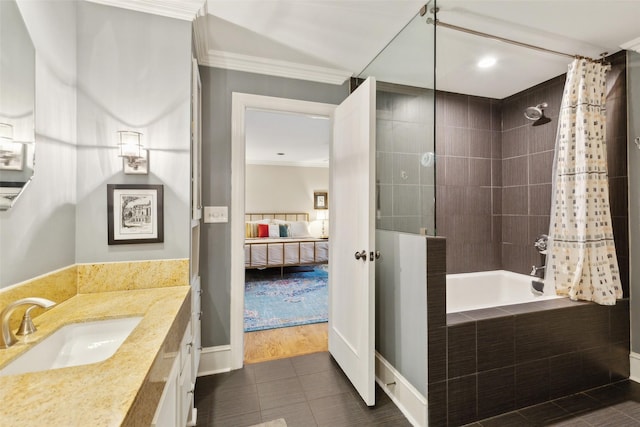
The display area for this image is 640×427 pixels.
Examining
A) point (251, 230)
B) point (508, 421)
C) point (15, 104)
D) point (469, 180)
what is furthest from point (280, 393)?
point (251, 230)

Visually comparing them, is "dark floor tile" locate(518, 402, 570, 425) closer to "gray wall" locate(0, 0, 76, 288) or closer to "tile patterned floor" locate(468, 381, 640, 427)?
"tile patterned floor" locate(468, 381, 640, 427)

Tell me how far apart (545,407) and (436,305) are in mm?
1041

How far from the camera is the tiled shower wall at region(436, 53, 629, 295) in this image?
8.79ft

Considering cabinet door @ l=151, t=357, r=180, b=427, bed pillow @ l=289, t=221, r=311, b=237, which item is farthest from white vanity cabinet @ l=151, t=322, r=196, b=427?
bed pillow @ l=289, t=221, r=311, b=237

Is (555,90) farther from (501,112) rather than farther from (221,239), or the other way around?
(221,239)

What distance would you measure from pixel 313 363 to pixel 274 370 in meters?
0.31

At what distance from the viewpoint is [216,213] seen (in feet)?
7.19

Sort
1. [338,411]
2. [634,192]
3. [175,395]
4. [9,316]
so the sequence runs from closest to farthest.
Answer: [9,316]
[175,395]
[338,411]
[634,192]

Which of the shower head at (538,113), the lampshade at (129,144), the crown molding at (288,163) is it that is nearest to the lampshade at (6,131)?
the lampshade at (129,144)

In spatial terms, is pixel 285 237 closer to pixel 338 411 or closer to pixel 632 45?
pixel 338 411

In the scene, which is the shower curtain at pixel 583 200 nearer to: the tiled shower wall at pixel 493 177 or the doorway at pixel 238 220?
the tiled shower wall at pixel 493 177

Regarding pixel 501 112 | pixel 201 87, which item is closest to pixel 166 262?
pixel 201 87

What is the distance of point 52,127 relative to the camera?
1.32 metres

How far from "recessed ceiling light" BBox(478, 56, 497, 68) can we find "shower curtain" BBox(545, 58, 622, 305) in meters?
0.54
